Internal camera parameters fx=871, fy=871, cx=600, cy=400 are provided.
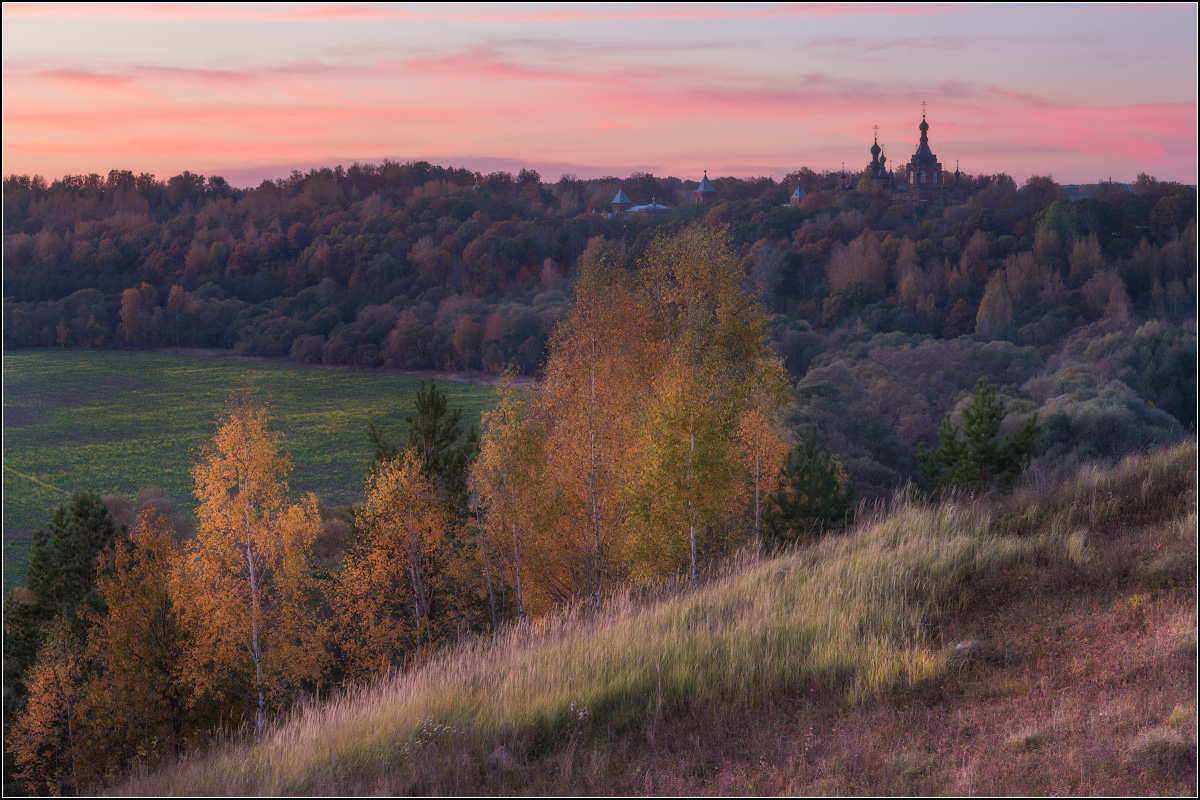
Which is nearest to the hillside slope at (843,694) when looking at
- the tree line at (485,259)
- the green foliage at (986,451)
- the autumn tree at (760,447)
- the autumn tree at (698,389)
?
the autumn tree at (698,389)

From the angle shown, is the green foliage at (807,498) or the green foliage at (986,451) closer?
the green foliage at (807,498)

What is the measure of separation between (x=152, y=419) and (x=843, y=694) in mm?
108735

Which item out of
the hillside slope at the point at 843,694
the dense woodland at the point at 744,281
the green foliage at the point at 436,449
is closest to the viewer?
the hillside slope at the point at 843,694

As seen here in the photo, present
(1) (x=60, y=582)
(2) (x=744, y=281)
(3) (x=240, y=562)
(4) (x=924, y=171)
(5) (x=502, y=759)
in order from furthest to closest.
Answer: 1. (4) (x=924, y=171)
2. (2) (x=744, y=281)
3. (1) (x=60, y=582)
4. (3) (x=240, y=562)
5. (5) (x=502, y=759)

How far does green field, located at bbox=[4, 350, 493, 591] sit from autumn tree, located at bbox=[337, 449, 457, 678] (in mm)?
29201

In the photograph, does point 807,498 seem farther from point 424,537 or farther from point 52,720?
point 52,720

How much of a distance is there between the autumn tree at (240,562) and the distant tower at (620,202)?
16005 cm

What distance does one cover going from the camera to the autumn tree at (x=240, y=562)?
2422 centimetres

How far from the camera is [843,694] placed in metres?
8.07

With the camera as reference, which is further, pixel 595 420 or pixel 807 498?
pixel 595 420

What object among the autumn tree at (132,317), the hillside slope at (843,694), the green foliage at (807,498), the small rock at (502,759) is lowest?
the green foliage at (807,498)

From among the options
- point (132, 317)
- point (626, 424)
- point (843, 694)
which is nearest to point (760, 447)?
point (626, 424)

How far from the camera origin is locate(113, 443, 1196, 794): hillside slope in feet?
21.8

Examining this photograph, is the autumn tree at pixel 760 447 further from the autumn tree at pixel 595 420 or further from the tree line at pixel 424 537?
the autumn tree at pixel 595 420
